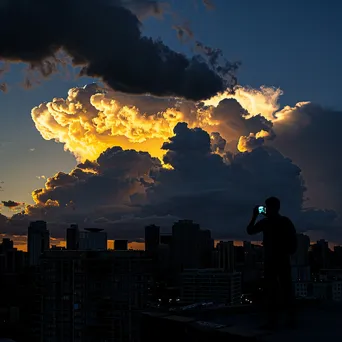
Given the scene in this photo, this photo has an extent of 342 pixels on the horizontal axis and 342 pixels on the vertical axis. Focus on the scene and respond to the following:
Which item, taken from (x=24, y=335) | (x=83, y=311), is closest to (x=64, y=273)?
(x=83, y=311)

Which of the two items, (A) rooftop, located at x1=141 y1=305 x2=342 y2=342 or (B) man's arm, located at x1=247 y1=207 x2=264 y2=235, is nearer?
(A) rooftop, located at x1=141 y1=305 x2=342 y2=342

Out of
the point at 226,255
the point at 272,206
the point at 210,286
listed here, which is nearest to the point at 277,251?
the point at 272,206

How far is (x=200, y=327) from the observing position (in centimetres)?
610

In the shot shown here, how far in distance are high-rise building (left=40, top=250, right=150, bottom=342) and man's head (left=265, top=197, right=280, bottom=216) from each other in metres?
32.2

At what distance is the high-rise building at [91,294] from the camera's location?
130ft

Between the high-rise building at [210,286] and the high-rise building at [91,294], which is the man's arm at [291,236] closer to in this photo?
the high-rise building at [91,294]

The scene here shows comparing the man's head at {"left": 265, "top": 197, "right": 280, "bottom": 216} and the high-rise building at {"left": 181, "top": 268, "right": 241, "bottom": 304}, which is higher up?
the man's head at {"left": 265, "top": 197, "right": 280, "bottom": 216}

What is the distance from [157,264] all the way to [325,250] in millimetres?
36991

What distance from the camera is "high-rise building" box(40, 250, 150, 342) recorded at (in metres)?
39.8

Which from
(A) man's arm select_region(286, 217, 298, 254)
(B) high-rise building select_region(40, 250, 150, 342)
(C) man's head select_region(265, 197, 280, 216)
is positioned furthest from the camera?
(B) high-rise building select_region(40, 250, 150, 342)

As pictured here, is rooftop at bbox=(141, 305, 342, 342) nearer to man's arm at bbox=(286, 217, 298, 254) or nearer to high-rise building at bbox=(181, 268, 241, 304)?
man's arm at bbox=(286, 217, 298, 254)

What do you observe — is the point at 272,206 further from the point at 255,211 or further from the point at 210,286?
the point at 210,286

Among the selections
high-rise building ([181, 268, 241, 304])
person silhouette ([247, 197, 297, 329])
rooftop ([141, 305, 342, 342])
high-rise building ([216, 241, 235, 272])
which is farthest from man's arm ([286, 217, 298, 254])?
high-rise building ([216, 241, 235, 272])

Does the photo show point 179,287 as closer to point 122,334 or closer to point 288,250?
point 122,334
